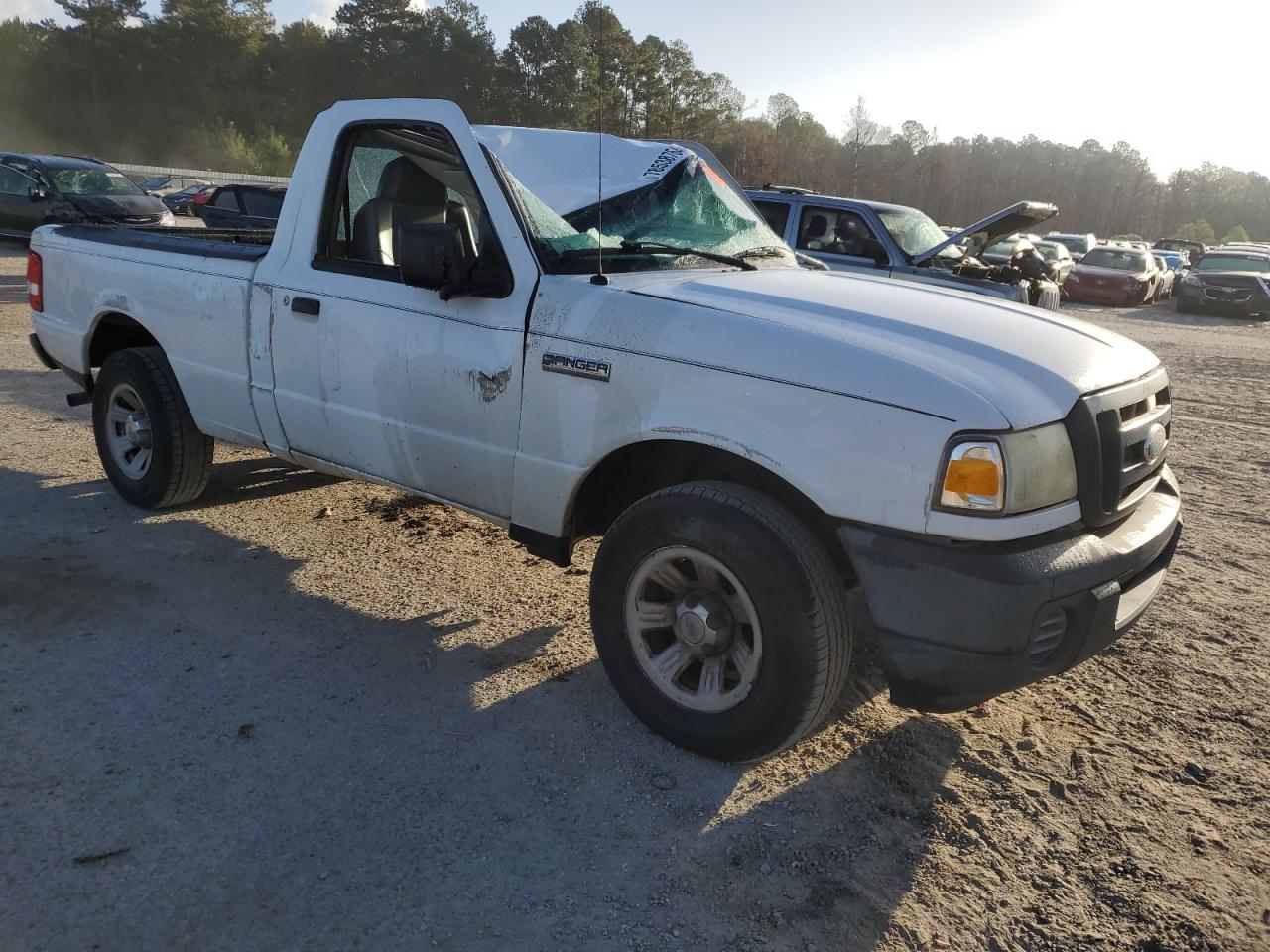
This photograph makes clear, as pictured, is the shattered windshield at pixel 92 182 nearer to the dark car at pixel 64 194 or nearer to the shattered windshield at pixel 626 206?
the dark car at pixel 64 194

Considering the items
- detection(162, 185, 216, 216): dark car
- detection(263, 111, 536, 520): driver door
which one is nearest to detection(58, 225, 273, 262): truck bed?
detection(263, 111, 536, 520): driver door

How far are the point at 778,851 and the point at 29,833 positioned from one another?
2.02 metres

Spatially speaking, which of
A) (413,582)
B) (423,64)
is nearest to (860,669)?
(413,582)

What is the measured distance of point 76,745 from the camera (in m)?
2.86

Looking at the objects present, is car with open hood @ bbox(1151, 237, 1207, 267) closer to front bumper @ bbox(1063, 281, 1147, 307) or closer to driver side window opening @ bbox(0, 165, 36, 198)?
front bumper @ bbox(1063, 281, 1147, 307)

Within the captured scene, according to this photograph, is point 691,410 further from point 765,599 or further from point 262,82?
point 262,82

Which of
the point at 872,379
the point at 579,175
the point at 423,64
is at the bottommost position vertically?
the point at 872,379

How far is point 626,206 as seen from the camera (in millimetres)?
3605

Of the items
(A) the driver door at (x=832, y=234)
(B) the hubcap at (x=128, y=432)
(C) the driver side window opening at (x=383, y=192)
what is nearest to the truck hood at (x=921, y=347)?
(C) the driver side window opening at (x=383, y=192)

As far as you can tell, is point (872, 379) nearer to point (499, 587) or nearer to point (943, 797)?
point (943, 797)

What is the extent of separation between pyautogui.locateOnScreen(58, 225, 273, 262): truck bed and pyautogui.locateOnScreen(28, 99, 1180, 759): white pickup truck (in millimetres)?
42

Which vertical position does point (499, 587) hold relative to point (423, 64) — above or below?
below

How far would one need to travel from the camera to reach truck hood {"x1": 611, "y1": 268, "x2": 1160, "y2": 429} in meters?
2.45

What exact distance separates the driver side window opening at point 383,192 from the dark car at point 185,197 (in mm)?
29235
